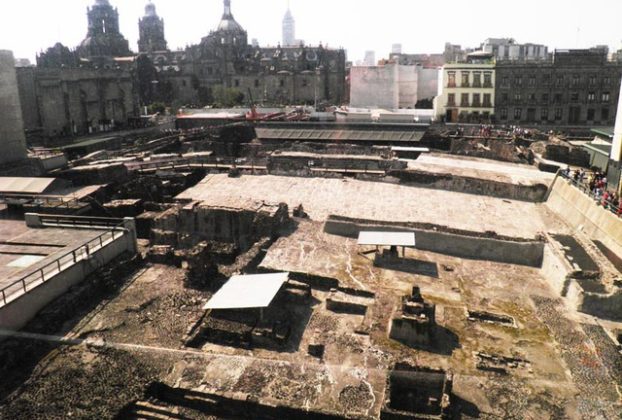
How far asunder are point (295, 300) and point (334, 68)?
7933 centimetres

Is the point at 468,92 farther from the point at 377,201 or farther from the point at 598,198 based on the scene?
the point at 598,198

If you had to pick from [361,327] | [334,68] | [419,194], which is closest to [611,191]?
[419,194]

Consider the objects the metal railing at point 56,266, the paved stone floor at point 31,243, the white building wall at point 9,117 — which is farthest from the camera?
the white building wall at point 9,117

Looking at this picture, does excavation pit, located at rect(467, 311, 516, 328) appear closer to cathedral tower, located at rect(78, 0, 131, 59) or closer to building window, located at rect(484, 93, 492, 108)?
building window, located at rect(484, 93, 492, 108)

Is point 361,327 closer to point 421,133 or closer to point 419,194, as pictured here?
point 419,194

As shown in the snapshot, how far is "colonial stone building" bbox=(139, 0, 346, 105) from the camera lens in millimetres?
86188

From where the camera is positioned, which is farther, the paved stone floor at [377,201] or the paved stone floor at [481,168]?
the paved stone floor at [481,168]

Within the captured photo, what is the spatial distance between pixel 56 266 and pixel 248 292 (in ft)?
21.5

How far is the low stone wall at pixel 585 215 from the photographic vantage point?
69.8ft

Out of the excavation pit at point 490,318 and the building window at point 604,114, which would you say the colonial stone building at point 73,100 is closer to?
the excavation pit at point 490,318

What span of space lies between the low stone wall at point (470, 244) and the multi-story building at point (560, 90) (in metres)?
41.2

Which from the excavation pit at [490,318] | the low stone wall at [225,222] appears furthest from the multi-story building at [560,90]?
Answer: the excavation pit at [490,318]

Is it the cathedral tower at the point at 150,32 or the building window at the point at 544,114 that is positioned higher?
the cathedral tower at the point at 150,32

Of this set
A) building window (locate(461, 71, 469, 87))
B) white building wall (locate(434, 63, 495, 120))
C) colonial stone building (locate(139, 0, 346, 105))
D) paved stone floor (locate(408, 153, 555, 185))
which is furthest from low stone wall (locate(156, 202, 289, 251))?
colonial stone building (locate(139, 0, 346, 105))
